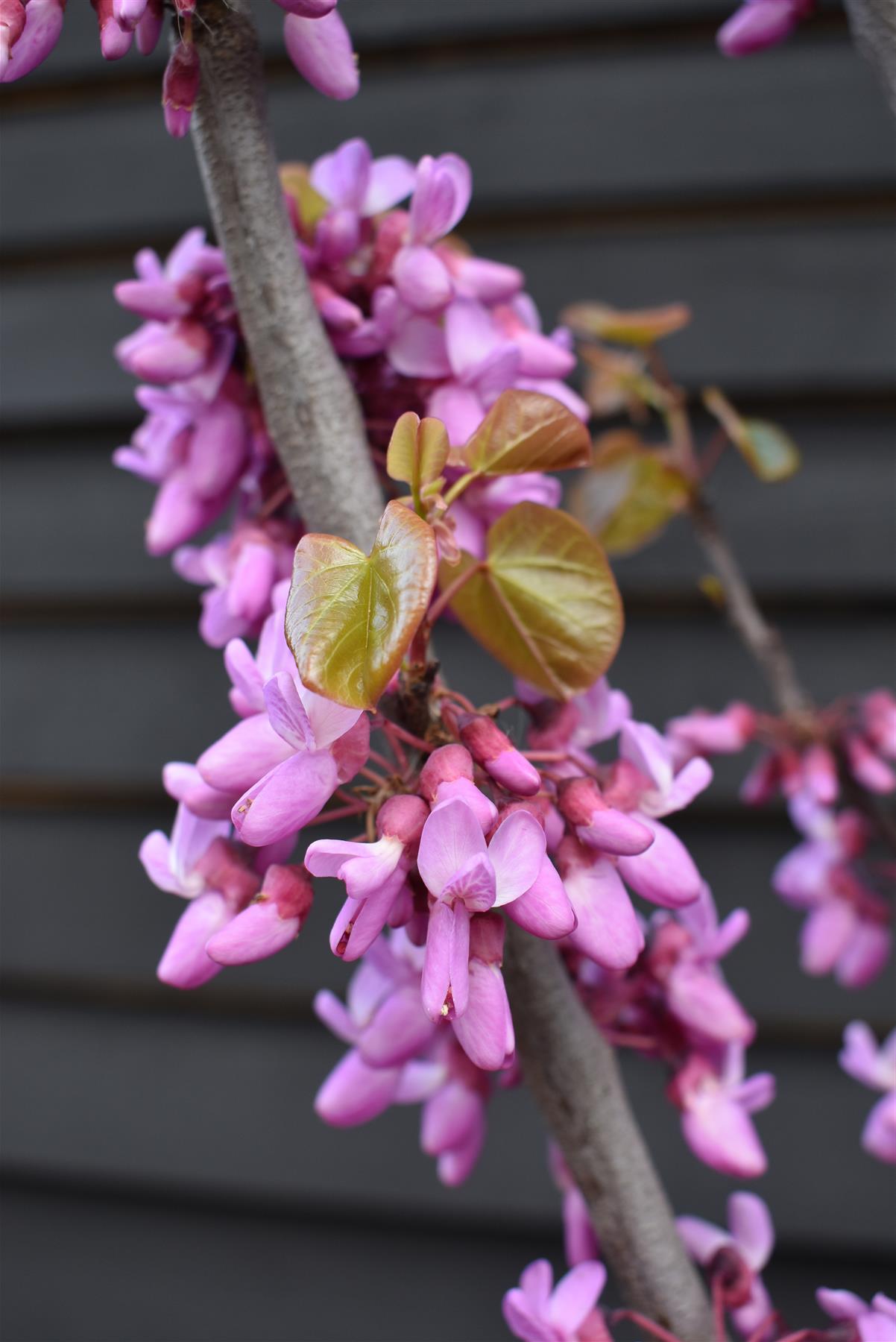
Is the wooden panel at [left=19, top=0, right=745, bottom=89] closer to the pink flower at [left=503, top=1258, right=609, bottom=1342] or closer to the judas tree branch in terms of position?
the judas tree branch

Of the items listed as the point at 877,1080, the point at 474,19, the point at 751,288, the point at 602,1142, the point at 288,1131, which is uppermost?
the point at 474,19

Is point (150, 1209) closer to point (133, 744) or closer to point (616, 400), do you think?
point (133, 744)

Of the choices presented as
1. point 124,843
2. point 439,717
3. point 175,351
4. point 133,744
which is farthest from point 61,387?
point 439,717

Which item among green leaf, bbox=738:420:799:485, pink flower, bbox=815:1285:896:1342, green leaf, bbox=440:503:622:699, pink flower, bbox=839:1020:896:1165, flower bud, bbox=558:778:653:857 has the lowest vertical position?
pink flower, bbox=839:1020:896:1165

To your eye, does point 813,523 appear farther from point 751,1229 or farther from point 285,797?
point 285,797

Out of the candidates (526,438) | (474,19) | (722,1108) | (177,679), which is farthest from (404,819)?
(474,19)

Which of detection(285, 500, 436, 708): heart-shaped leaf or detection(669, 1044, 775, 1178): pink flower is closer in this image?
detection(285, 500, 436, 708): heart-shaped leaf

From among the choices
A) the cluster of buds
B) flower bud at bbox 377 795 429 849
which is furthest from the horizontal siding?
flower bud at bbox 377 795 429 849
